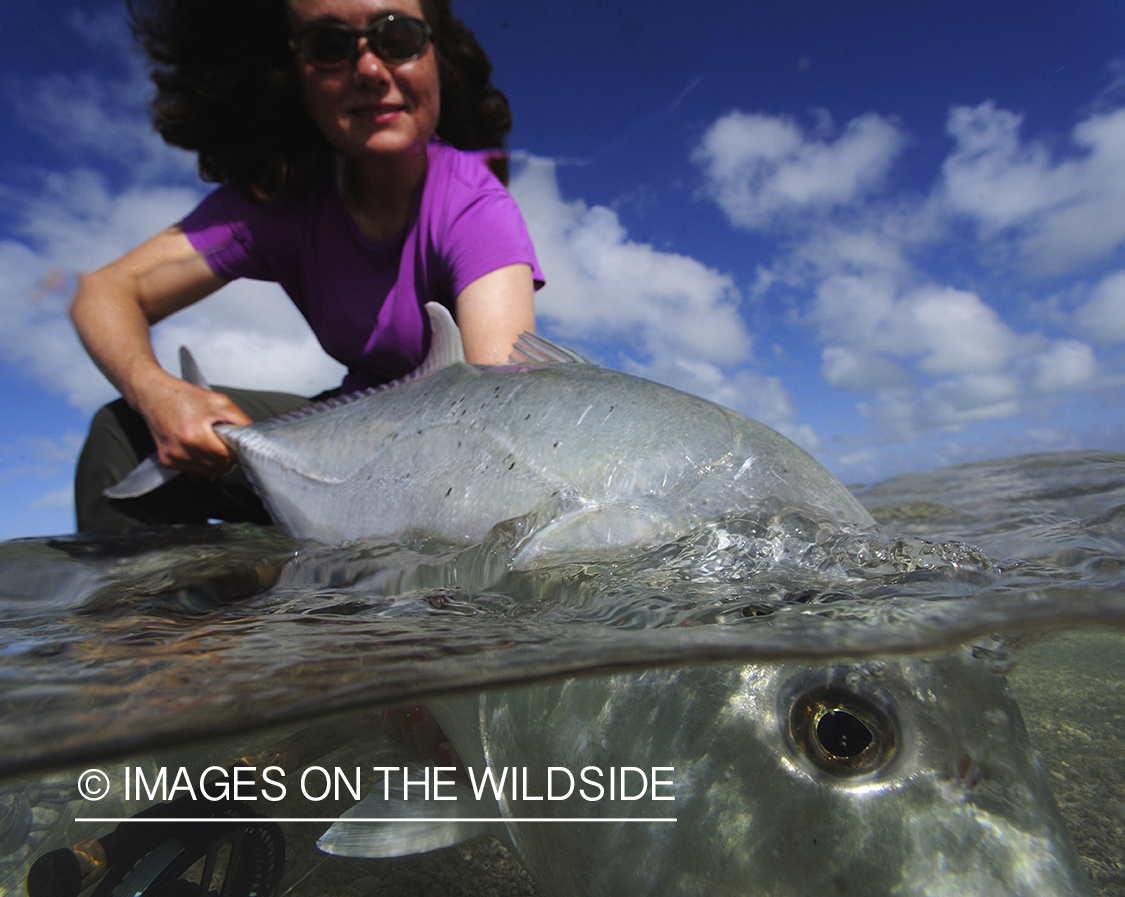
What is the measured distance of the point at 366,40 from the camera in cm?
267

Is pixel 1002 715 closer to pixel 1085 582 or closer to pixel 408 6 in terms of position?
pixel 1085 582

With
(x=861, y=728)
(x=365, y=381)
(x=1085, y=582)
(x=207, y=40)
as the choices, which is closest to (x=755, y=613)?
(x=861, y=728)

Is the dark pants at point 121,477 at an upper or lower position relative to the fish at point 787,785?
upper

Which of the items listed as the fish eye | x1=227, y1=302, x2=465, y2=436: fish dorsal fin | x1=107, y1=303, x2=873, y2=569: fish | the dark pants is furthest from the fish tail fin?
the fish eye

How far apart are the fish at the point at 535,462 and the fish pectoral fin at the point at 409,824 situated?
496 mm

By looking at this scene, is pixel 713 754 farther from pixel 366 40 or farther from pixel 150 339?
pixel 150 339

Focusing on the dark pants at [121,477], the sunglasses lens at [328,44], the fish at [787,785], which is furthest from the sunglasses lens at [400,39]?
the fish at [787,785]

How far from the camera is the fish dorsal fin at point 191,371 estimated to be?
298 cm

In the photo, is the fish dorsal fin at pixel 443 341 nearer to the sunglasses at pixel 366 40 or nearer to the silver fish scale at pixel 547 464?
the silver fish scale at pixel 547 464

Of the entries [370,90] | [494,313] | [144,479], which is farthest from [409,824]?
[370,90]

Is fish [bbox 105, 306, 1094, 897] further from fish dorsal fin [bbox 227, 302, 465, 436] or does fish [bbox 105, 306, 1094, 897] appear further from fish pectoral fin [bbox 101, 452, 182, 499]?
fish pectoral fin [bbox 101, 452, 182, 499]

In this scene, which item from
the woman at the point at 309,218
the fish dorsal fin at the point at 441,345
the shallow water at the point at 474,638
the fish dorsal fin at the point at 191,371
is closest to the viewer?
the shallow water at the point at 474,638

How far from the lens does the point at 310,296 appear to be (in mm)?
3107

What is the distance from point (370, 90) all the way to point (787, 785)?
2895 millimetres
